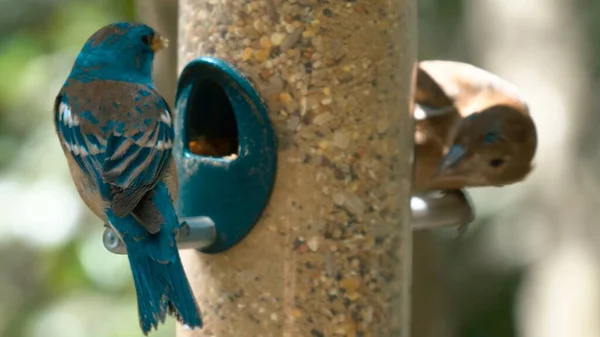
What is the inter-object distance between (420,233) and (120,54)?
105 inches

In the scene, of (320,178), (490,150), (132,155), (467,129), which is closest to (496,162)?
(490,150)

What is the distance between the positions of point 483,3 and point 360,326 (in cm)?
343

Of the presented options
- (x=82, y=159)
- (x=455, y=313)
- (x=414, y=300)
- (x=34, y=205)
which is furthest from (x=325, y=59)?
(x=455, y=313)

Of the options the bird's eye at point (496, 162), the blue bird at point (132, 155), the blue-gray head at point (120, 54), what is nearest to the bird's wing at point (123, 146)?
the blue bird at point (132, 155)

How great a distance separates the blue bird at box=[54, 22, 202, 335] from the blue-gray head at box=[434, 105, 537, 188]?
1.13 metres

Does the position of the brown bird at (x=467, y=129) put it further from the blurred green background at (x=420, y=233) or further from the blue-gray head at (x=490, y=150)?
the blurred green background at (x=420, y=233)

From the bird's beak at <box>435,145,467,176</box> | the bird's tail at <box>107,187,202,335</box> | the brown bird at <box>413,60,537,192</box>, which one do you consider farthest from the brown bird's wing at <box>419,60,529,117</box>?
the bird's tail at <box>107,187,202,335</box>

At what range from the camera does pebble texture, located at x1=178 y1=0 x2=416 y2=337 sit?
105 inches

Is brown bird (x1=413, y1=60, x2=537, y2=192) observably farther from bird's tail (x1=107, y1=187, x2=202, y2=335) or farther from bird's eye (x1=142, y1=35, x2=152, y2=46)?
bird's tail (x1=107, y1=187, x2=202, y2=335)

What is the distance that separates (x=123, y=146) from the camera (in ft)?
8.27

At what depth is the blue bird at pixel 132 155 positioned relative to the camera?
2.39 m

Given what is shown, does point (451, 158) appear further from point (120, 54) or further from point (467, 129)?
point (120, 54)

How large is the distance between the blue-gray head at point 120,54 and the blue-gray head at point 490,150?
1.07m

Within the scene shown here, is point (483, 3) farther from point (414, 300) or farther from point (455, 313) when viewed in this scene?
point (455, 313)
